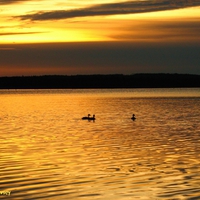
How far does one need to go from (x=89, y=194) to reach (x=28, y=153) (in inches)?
348

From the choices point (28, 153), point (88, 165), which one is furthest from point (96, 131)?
point (88, 165)

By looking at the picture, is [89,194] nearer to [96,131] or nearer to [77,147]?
[77,147]

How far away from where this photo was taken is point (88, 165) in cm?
2080

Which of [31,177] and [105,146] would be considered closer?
[31,177]

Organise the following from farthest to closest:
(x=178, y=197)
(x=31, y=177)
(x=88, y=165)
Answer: (x=88, y=165) → (x=31, y=177) → (x=178, y=197)

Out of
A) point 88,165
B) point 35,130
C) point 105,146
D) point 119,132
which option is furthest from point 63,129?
point 88,165

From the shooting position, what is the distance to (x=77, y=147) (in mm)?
26516

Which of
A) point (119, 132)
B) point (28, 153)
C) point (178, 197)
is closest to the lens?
point (178, 197)

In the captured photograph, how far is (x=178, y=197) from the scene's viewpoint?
15.5 m

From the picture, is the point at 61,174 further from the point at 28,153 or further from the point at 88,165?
the point at 28,153

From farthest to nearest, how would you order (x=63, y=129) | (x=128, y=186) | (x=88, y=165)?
1. (x=63, y=129)
2. (x=88, y=165)
3. (x=128, y=186)

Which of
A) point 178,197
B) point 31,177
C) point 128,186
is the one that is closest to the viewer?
point 178,197

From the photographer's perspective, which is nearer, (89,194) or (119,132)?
(89,194)

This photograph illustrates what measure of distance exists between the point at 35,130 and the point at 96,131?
427cm
